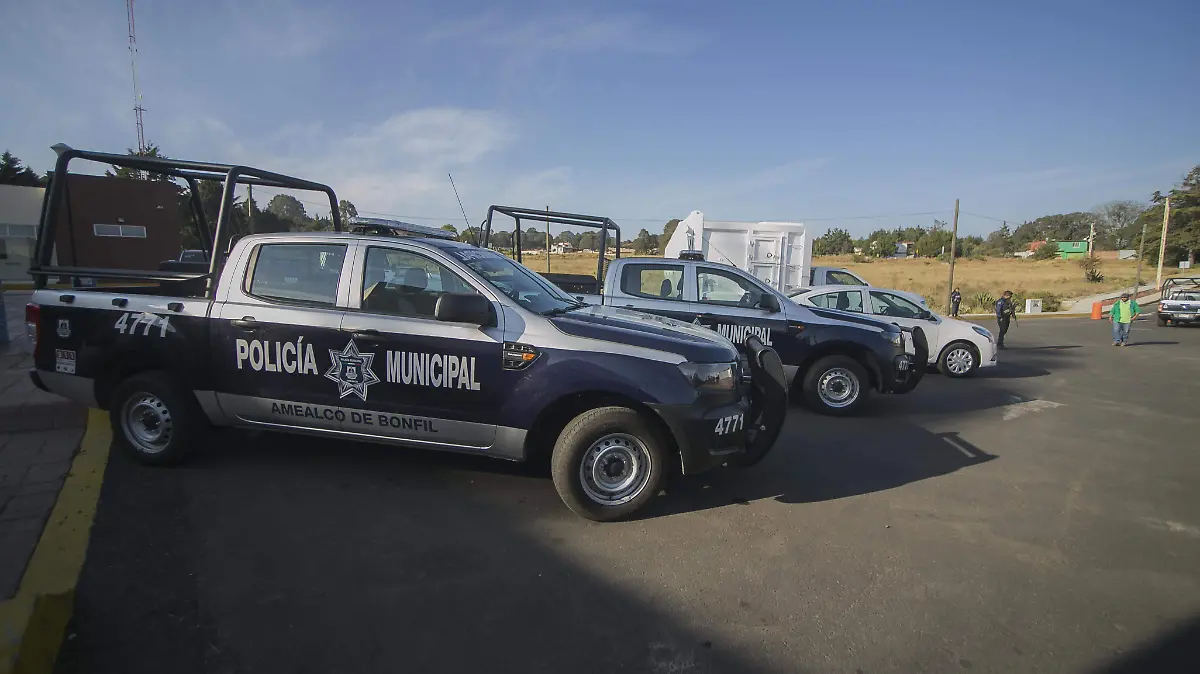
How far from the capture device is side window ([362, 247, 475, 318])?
446 centimetres

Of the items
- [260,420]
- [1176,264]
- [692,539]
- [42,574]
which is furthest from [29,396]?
[1176,264]

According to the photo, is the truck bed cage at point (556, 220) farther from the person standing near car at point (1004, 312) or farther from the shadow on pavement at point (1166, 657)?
the person standing near car at point (1004, 312)

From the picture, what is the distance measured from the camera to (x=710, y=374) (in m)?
4.18

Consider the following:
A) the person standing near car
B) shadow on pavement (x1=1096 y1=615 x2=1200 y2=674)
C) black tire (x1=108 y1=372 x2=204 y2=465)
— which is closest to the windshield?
black tire (x1=108 y1=372 x2=204 y2=465)

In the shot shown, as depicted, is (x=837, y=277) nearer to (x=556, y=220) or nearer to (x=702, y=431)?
(x=556, y=220)

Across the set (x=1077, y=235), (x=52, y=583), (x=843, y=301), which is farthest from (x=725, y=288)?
(x=1077, y=235)

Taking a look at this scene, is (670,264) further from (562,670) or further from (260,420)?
(562,670)

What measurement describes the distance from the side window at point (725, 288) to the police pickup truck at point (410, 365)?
307 cm

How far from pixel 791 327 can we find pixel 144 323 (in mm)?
6457

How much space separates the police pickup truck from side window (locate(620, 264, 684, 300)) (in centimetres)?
315

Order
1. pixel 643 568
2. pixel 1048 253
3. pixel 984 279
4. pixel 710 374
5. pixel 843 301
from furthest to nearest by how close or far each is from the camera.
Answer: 1. pixel 1048 253
2. pixel 984 279
3. pixel 843 301
4. pixel 710 374
5. pixel 643 568

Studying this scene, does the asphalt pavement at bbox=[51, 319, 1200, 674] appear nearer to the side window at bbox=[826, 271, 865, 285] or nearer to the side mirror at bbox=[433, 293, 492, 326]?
the side mirror at bbox=[433, 293, 492, 326]

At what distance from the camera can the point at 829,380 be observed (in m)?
7.67

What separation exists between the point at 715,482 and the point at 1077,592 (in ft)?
7.61
